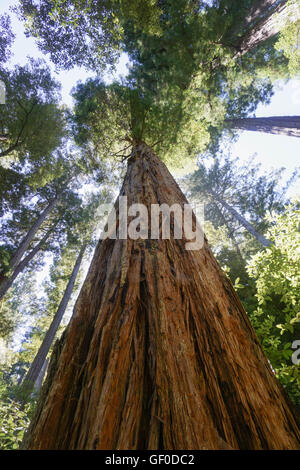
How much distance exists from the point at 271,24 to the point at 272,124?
8.61 feet

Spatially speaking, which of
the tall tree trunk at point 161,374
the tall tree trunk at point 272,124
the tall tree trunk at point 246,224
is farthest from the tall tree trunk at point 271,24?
the tall tree trunk at point 161,374

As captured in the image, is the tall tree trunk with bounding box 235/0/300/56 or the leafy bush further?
the tall tree trunk with bounding box 235/0/300/56

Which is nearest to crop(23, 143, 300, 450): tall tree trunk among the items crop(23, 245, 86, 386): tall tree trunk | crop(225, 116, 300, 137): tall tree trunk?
crop(23, 245, 86, 386): tall tree trunk

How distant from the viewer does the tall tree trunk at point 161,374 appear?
69 centimetres

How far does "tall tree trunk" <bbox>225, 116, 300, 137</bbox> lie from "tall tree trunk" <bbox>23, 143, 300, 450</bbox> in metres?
7.30

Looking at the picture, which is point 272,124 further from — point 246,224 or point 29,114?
point 29,114

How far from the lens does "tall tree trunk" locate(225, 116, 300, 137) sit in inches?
251

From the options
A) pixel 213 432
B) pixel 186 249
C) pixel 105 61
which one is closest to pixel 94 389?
pixel 213 432
